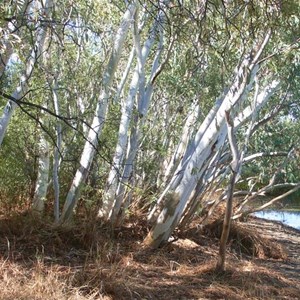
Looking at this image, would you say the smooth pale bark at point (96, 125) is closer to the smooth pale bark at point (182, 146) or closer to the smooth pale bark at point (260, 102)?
the smooth pale bark at point (260, 102)

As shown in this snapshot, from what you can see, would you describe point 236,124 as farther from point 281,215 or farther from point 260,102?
point 281,215

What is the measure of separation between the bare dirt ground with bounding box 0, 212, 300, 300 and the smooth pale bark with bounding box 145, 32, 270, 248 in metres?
0.32

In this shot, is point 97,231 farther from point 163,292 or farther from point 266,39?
point 266,39

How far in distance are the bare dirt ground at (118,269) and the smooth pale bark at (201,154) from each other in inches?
12.6

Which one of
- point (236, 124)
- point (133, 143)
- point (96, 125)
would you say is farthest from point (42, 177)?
point (236, 124)

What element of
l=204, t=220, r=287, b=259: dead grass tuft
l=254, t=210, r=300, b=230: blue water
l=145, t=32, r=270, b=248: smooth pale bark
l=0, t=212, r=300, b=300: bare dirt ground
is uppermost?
l=254, t=210, r=300, b=230: blue water

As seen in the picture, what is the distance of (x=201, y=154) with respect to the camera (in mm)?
8109

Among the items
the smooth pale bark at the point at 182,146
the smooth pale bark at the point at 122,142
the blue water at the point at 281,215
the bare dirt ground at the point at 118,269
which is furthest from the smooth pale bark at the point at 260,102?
the blue water at the point at 281,215

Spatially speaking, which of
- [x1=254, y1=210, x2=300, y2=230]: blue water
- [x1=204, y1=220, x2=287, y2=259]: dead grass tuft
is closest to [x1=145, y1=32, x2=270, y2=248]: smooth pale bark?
[x1=204, y1=220, x2=287, y2=259]: dead grass tuft

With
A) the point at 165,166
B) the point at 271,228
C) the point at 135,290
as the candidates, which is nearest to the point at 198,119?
the point at 165,166

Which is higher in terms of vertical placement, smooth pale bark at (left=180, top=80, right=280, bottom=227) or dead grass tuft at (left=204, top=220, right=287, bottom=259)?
smooth pale bark at (left=180, top=80, right=280, bottom=227)

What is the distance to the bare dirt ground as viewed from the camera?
5.57 m

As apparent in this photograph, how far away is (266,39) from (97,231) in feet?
12.1

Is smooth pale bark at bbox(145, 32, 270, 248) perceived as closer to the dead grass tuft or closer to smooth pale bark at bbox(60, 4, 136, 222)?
smooth pale bark at bbox(60, 4, 136, 222)
